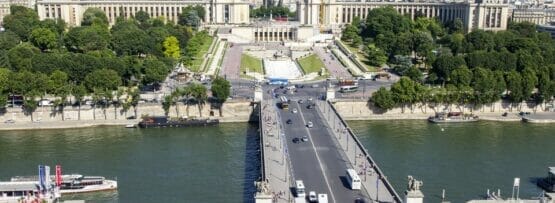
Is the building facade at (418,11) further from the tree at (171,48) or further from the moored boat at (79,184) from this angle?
the moored boat at (79,184)

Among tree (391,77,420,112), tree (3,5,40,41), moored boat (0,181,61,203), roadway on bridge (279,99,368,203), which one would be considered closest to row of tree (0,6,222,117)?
tree (3,5,40,41)

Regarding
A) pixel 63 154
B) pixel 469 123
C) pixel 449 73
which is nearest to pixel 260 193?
pixel 63 154

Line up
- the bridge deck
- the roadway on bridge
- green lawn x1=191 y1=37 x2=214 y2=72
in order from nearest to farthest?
the bridge deck, the roadway on bridge, green lawn x1=191 y1=37 x2=214 y2=72

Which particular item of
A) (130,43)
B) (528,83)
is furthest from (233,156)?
(130,43)

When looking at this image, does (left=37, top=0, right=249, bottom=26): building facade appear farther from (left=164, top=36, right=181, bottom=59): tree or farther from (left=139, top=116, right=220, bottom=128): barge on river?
(left=139, top=116, right=220, bottom=128): barge on river

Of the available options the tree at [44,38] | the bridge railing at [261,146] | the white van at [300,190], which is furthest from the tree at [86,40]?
the white van at [300,190]

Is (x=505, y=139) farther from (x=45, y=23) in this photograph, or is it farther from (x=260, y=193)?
(x=45, y=23)

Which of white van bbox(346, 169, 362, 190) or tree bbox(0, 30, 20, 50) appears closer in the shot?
white van bbox(346, 169, 362, 190)
